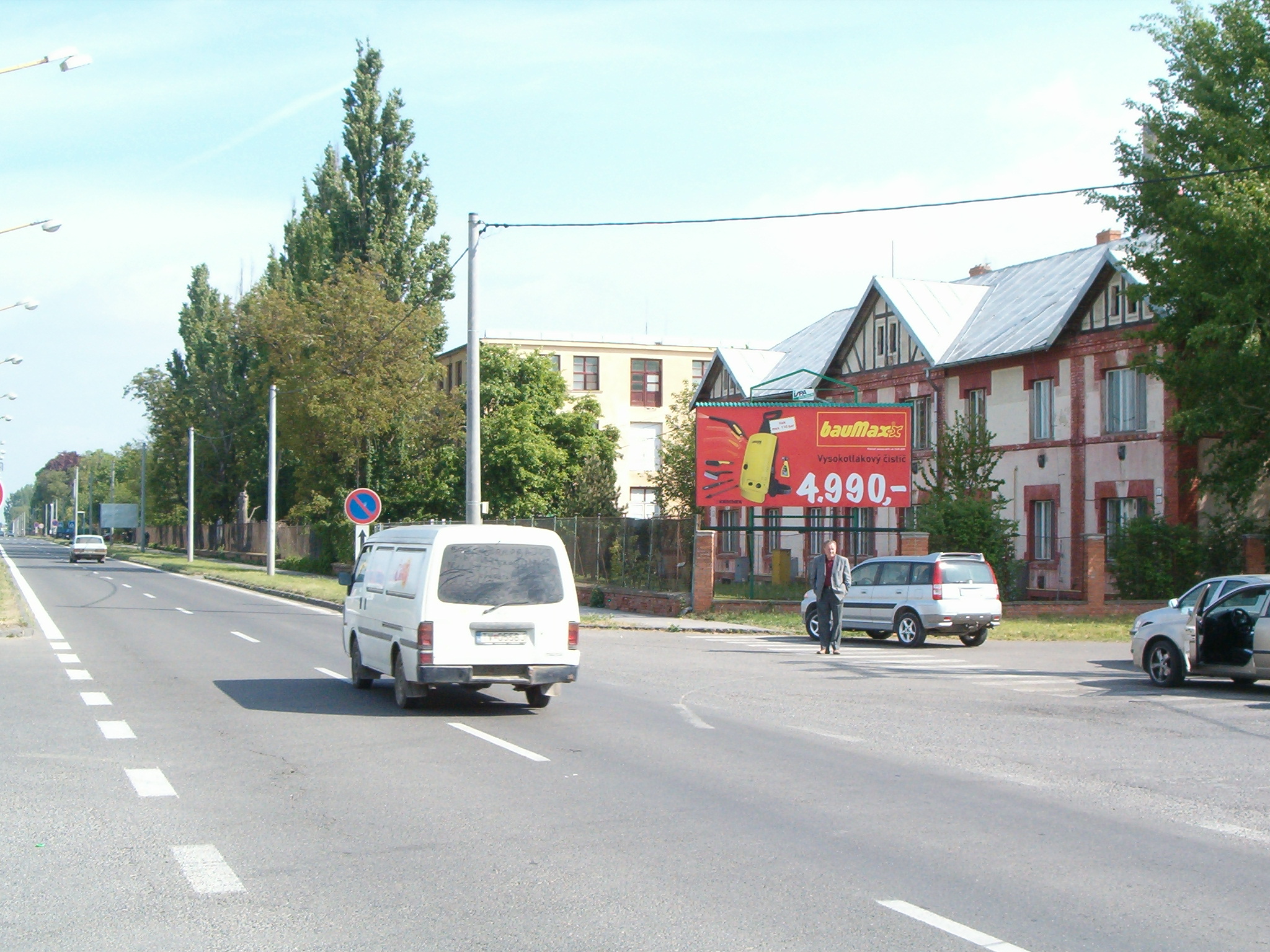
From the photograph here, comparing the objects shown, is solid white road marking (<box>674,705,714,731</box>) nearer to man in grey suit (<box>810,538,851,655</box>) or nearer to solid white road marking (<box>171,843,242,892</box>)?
solid white road marking (<box>171,843,242,892</box>)

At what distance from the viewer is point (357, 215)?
50531 mm

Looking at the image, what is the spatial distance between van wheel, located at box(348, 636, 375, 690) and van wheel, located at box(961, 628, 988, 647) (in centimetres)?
1300

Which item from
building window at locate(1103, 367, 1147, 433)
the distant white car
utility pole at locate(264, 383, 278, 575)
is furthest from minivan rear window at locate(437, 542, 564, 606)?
the distant white car

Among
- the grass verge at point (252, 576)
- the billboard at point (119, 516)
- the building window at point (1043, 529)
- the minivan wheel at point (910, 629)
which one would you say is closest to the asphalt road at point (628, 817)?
the minivan wheel at point (910, 629)

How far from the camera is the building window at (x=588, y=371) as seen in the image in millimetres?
75188

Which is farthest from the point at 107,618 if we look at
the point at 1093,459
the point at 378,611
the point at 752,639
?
the point at 1093,459

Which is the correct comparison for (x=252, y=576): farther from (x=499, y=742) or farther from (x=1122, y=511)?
(x=499, y=742)

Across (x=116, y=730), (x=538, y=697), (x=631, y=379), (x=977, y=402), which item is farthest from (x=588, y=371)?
(x=116, y=730)

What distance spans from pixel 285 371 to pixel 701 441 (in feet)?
80.4

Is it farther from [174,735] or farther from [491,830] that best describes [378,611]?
[491,830]

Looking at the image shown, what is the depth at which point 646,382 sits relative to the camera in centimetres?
7594

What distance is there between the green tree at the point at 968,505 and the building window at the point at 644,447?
3890cm

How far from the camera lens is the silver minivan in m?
23.7

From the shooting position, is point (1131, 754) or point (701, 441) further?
point (701, 441)
